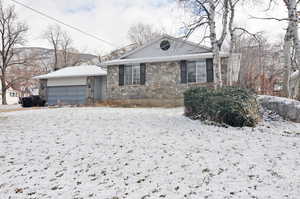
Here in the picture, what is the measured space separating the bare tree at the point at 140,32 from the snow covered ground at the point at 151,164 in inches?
1031

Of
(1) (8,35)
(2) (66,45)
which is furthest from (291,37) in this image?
(2) (66,45)

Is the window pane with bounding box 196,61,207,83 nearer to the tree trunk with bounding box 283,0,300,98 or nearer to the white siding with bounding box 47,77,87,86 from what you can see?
the tree trunk with bounding box 283,0,300,98

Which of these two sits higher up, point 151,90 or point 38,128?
point 151,90

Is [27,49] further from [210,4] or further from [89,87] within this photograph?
[210,4]

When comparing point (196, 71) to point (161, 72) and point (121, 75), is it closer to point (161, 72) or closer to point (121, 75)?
point (161, 72)

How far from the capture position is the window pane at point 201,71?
12.3 metres

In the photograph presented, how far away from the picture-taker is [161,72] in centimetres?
1320

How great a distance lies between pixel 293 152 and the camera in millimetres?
3730

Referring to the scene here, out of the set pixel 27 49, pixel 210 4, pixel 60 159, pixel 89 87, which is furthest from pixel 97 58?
pixel 60 159

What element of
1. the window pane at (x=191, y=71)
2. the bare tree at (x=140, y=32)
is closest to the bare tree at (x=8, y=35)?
the bare tree at (x=140, y=32)

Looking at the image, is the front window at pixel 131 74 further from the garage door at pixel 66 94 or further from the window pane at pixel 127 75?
the garage door at pixel 66 94

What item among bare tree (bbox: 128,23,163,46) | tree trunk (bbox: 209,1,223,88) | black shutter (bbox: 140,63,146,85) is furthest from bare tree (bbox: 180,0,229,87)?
bare tree (bbox: 128,23,163,46)

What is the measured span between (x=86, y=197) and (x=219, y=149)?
8.66 ft

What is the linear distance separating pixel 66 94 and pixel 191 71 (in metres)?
11.1
